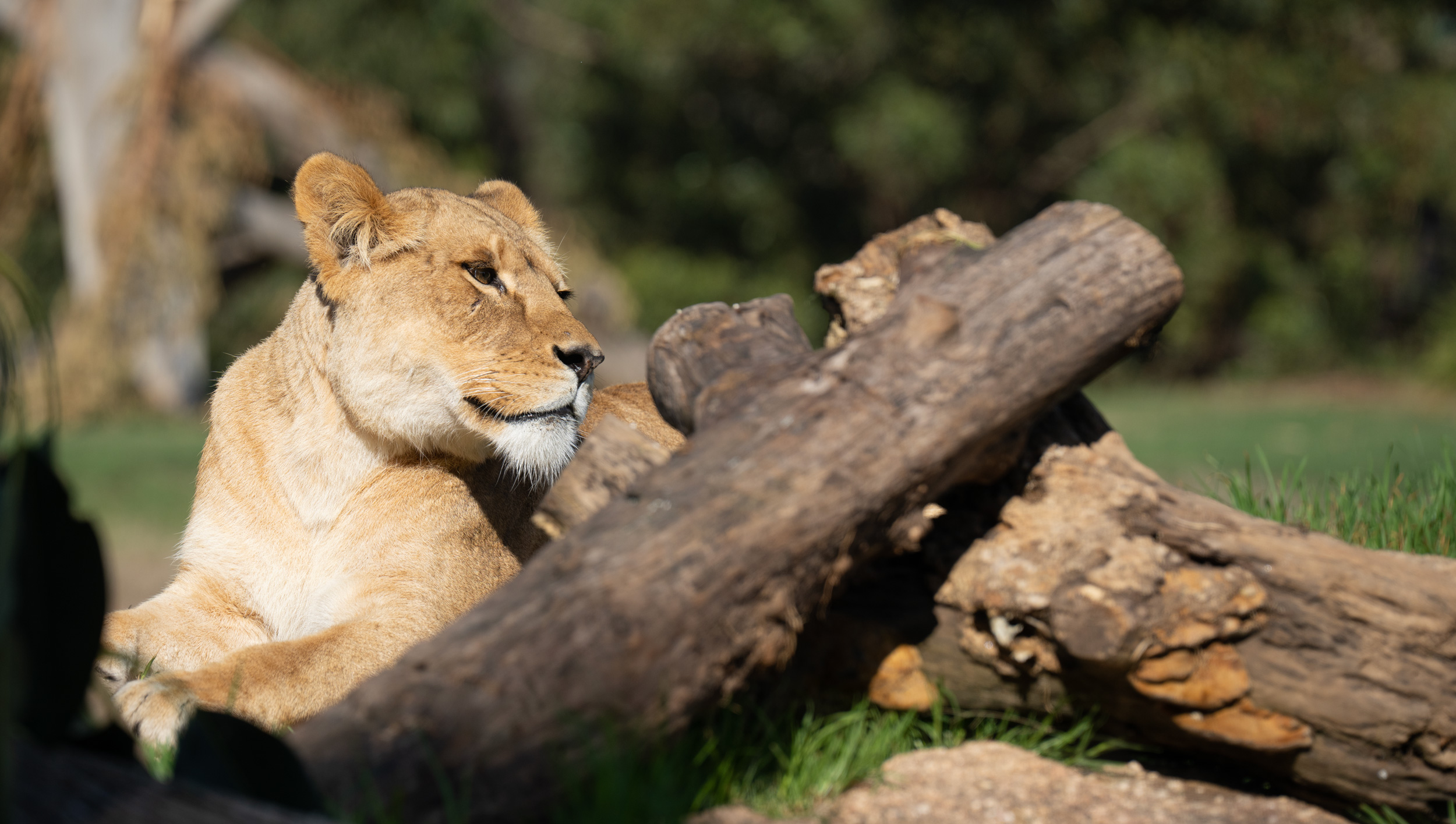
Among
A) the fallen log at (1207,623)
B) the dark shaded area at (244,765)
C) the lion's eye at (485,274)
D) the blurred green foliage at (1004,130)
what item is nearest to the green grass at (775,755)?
the fallen log at (1207,623)

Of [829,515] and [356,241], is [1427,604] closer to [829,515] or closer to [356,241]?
[829,515]

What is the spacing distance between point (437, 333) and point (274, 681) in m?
1.05

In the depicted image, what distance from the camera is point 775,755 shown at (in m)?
2.76

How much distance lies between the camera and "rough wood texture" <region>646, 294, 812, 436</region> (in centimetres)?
283

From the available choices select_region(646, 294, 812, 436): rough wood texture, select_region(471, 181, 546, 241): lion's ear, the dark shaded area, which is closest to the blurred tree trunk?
select_region(471, 181, 546, 241): lion's ear

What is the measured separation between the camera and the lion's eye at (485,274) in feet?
11.7

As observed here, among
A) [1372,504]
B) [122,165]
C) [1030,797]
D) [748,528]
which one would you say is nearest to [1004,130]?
[122,165]

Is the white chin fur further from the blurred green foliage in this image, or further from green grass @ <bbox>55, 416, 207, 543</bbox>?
A: the blurred green foliage

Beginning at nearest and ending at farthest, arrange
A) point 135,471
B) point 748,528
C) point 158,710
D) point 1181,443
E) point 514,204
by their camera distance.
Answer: point 748,528
point 158,710
point 514,204
point 1181,443
point 135,471

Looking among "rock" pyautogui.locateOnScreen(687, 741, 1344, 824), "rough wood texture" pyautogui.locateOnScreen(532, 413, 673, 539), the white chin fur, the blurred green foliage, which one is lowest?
"rock" pyautogui.locateOnScreen(687, 741, 1344, 824)

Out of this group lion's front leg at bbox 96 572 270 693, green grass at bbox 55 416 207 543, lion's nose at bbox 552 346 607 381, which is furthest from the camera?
green grass at bbox 55 416 207 543

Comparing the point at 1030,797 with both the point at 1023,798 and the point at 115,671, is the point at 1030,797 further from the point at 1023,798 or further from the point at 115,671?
the point at 115,671

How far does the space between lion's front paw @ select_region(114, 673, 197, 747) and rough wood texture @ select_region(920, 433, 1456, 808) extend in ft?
5.81

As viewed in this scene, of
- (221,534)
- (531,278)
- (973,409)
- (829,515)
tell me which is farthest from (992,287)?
(221,534)
